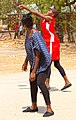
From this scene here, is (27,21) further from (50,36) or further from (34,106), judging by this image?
(50,36)

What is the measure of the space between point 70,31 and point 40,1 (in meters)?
4.59

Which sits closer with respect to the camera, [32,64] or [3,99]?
[32,64]

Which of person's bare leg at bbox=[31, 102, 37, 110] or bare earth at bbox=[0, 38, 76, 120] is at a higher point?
person's bare leg at bbox=[31, 102, 37, 110]

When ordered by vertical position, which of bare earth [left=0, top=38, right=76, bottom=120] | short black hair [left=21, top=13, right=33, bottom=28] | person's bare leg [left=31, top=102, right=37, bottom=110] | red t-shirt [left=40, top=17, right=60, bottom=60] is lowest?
bare earth [left=0, top=38, right=76, bottom=120]

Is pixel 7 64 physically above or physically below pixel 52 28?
below

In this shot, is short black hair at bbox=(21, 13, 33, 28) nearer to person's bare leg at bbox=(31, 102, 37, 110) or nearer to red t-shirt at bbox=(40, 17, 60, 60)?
person's bare leg at bbox=(31, 102, 37, 110)

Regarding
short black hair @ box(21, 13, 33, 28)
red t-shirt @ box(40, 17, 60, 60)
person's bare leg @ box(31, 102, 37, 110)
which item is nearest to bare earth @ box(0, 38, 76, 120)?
person's bare leg @ box(31, 102, 37, 110)

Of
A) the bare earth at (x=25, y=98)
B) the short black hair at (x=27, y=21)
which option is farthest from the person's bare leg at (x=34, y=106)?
the short black hair at (x=27, y=21)

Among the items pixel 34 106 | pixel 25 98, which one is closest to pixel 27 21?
pixel 34 106

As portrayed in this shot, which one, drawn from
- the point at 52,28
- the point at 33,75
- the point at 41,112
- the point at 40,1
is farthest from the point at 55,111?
the point at 40,1

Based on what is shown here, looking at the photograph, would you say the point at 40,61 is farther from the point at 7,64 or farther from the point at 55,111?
the point at 7,64

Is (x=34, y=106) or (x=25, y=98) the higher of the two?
(x=34, y=106)

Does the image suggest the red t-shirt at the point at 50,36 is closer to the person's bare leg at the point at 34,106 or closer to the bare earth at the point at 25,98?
the bare earth at the point at 25,98

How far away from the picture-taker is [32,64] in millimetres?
6598
